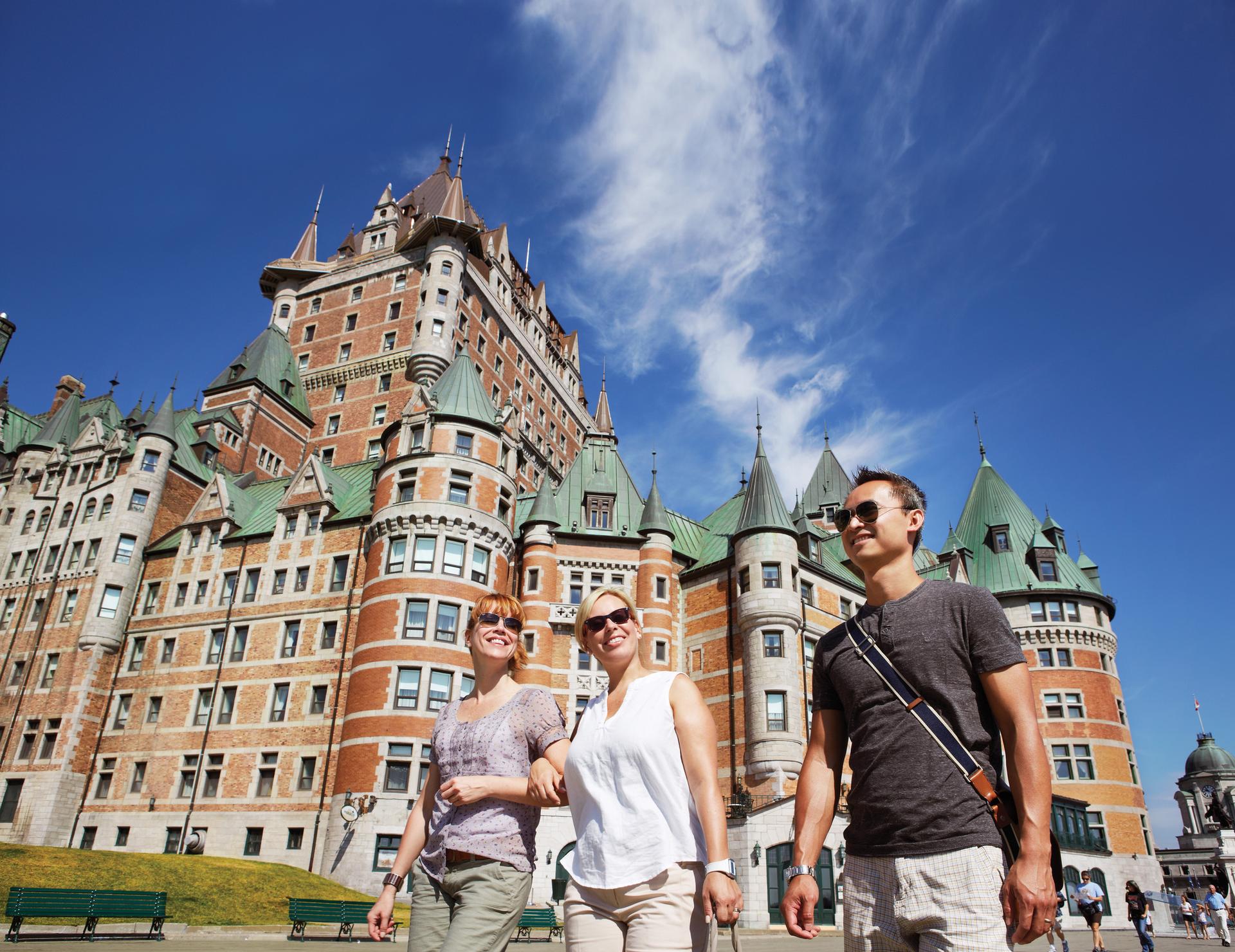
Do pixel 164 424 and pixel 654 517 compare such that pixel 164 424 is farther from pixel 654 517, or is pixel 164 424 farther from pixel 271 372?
pixel 654 517

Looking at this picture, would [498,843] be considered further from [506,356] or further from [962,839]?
[506,356]

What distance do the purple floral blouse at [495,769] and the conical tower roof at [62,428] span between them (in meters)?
54.0

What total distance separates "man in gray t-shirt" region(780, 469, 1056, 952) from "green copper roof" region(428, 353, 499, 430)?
36.7 meters

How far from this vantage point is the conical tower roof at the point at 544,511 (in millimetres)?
40875

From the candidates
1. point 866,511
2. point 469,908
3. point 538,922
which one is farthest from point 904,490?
point 538,922

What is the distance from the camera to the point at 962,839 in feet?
11.4

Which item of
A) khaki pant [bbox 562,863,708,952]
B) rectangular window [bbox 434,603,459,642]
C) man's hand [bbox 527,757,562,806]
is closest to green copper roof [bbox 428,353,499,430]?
rectangular window [bbox 434,603,459,642]

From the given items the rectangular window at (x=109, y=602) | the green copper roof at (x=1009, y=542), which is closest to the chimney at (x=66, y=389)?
the rectangular window at (x=109, y=602)

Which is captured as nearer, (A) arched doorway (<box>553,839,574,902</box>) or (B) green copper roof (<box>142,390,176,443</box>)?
(A) arched doorway (<box>553,839,574,902</box>)

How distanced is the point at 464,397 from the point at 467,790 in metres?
37.0

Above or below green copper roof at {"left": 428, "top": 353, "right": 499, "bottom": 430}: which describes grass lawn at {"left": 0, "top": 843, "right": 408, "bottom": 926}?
below

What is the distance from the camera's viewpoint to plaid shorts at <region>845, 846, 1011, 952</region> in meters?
3.36

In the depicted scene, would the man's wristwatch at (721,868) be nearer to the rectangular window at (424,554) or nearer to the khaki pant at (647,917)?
the khaki pant at (647,917)

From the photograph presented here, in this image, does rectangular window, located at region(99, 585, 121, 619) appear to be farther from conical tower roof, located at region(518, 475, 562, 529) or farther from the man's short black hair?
the man's short black hair
